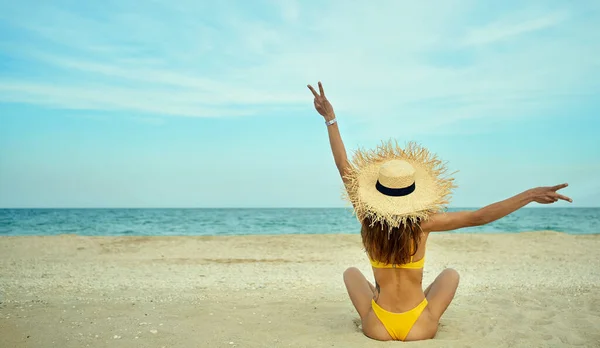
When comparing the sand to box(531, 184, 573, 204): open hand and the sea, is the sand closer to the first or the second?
box(531, 184, 573, 204): open hand

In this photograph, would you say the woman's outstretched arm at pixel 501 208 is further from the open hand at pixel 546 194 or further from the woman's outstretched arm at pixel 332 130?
the woman's outstretched arm at pixel 332 130

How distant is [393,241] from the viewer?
417cm

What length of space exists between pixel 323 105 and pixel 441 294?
87.1 inches

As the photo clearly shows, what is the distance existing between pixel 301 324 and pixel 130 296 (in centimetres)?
301

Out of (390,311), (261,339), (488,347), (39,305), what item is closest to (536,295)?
(488,347)

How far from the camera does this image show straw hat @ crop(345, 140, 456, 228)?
4.09 meters

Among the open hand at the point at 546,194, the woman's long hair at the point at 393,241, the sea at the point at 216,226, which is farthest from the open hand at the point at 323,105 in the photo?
the sea at the point at 216,226

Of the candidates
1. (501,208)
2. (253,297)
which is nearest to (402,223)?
(501,208)

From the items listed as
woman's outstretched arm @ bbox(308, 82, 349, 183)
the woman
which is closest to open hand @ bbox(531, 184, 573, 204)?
the woman

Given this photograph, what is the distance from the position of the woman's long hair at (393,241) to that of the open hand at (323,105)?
1.46 meters

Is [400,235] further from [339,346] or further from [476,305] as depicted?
[476,305]

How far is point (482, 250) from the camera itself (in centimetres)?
1460

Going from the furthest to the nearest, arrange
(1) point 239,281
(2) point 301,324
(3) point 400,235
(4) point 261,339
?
(1) point 239,281
(2) point 301,324
(4) point 261,339
(3) point 400,235

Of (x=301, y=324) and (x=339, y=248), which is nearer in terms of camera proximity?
(x=301, y=324)
